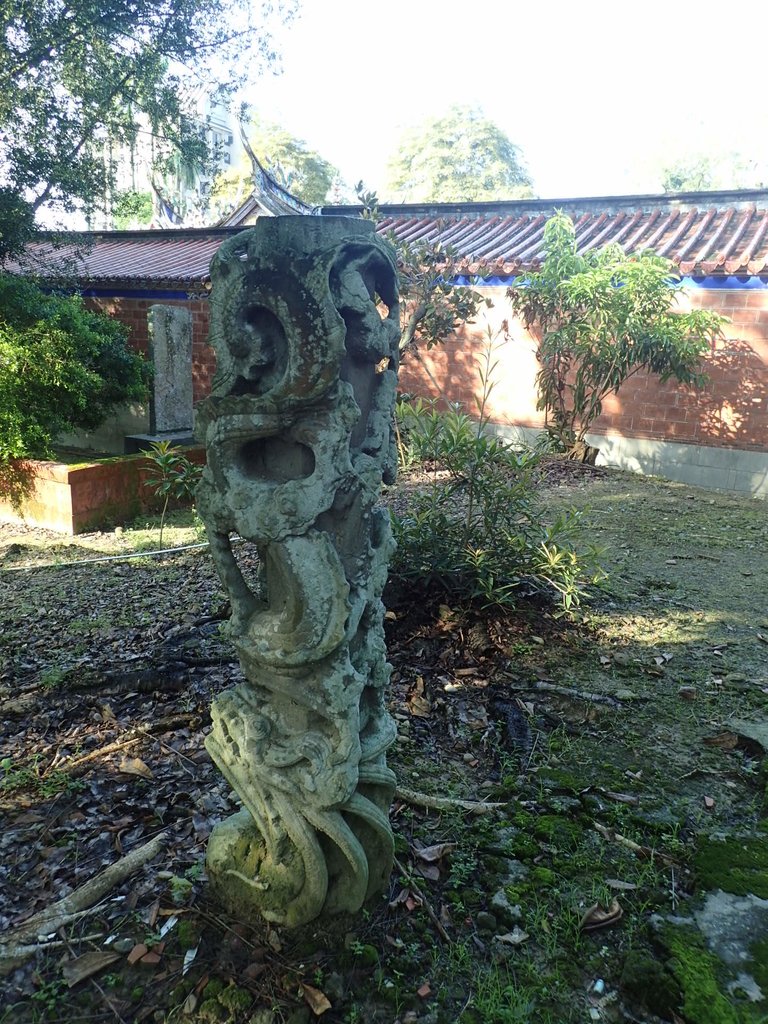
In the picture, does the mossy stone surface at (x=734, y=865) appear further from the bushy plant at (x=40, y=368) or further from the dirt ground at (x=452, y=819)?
the bushy plant at (x=40, y=368)

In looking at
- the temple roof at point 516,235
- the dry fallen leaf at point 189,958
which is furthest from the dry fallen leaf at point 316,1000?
the temple roof at point 516,235

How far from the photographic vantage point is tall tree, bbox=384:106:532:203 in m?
26.0

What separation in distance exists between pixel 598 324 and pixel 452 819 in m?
6.79

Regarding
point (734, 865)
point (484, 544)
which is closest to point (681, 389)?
point (484, 544)

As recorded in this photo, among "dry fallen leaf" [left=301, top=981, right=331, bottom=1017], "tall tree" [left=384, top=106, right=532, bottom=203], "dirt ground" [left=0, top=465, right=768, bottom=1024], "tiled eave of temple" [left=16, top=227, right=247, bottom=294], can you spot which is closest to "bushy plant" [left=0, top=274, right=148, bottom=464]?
"tiled eave of temple" [left=16, top=227, right=247, bottom=294]

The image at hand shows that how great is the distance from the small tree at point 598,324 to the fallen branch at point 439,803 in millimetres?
6474

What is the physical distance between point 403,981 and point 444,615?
7.19 feet

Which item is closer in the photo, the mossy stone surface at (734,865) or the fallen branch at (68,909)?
the fallen branch at (68,909)

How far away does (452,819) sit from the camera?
254 centimetres

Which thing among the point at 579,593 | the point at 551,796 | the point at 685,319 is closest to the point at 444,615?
the point at 579,593

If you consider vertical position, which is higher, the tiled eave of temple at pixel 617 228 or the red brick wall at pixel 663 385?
the tiled eave of temple at pixel 617 228

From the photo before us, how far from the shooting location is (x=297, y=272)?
5.78 ft

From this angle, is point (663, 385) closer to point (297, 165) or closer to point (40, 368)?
point (40, 368)

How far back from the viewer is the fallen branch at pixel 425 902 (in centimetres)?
204
